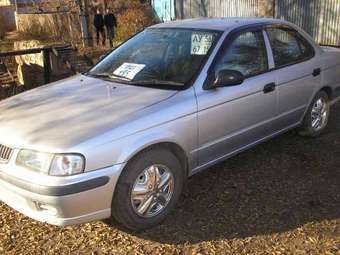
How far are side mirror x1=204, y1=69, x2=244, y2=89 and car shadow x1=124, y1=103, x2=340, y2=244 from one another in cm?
102

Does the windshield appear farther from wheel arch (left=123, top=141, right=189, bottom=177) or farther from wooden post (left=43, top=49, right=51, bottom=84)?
wooden post (left=43, top=49, right=51, bottom=84)

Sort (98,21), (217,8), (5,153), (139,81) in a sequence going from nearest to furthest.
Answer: (5,153)
(139,81)
(98,21)
(217,8)

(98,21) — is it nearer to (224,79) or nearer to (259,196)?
(224,79)

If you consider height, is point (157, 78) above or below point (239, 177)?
above

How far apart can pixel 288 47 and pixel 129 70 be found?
6.31ft

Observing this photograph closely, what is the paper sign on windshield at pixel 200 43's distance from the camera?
14.5 ft

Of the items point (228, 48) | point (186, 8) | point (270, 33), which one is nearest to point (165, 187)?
point (228, 48)

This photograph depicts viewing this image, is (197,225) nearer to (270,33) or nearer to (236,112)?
(236,112)

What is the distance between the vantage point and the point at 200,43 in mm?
4500

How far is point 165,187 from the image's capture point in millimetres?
3914

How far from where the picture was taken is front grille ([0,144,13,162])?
349 centimetres

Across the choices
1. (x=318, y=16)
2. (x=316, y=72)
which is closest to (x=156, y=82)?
(x=316, y=72)

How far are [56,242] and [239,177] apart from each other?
194cm

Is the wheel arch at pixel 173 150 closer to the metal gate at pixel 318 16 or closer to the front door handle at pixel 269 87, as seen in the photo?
the front door handle at pixel 269 87
